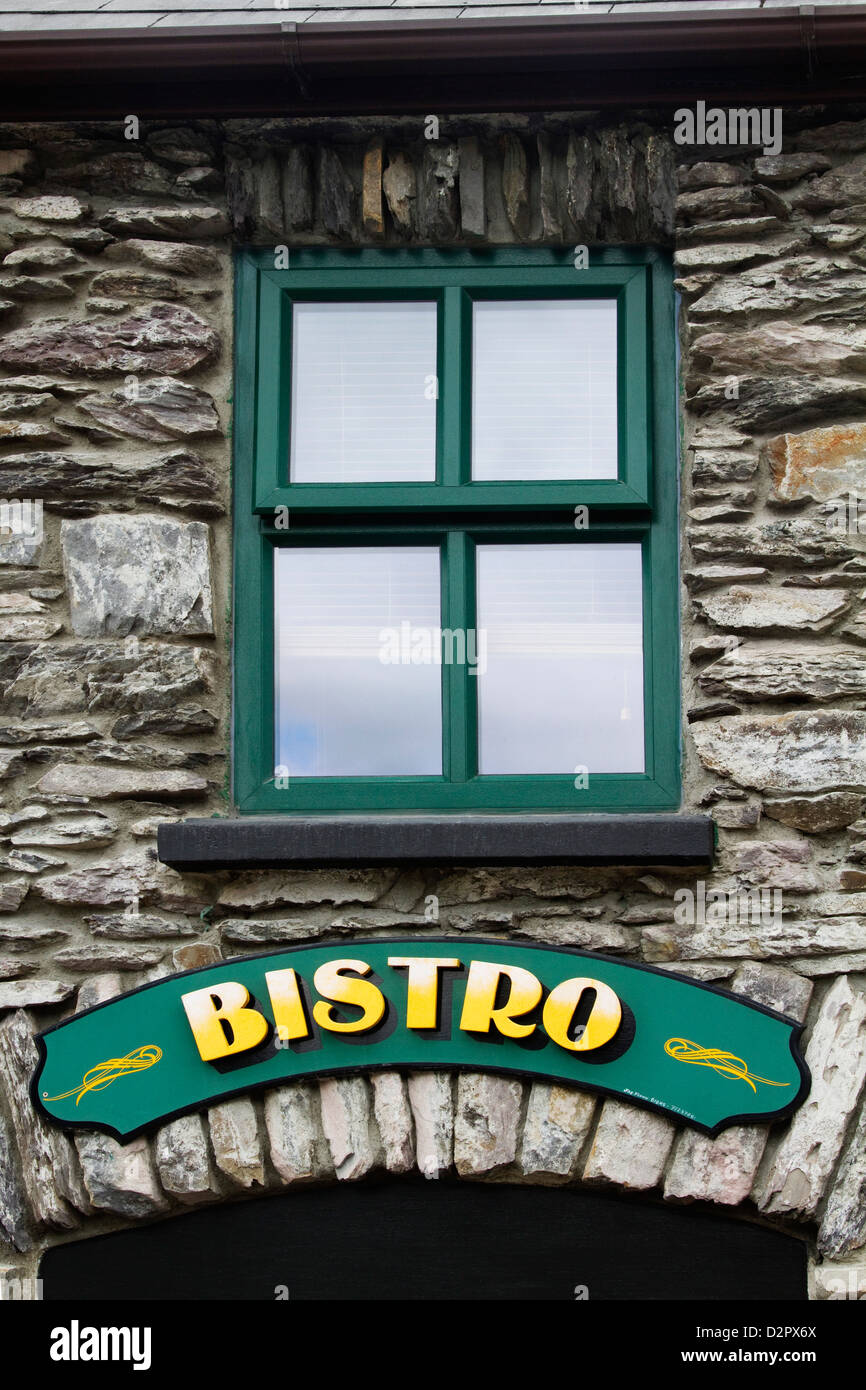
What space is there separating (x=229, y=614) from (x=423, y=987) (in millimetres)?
1270

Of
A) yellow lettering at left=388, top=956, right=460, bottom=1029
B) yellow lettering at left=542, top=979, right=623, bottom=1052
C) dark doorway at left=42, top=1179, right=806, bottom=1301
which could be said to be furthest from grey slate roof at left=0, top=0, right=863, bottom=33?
dark doorway at left=42, top=1179, right=806, bottom=1301

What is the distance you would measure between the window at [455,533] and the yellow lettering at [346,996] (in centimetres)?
52

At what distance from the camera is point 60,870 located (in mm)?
3791

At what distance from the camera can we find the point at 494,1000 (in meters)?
3.55

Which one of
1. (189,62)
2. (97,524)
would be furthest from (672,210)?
(97,524)

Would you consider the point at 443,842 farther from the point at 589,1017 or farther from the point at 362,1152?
the point at 362,1152

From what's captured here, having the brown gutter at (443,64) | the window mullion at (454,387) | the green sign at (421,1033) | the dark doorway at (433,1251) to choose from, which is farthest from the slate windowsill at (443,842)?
the brown gutter at (443,64)

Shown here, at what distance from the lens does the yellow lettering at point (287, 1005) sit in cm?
357

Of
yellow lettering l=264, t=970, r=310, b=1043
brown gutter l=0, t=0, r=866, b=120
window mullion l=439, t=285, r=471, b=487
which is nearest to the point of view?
yellow lettering l=264, t=970, r=310, b=1043

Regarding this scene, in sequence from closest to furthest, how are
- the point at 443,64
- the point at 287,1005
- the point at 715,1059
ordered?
the point at 715,1059 → the point at 287,1005 → the point at 443,64

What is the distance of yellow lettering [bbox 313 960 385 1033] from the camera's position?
3559mm

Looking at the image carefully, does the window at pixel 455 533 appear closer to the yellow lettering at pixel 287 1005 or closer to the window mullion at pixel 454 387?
the window mullion at pixel 454 387

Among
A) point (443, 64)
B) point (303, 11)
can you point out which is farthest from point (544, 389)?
point (303, 11)

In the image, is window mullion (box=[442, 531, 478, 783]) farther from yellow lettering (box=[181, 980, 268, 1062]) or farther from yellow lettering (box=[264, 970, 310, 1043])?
yellow lettering (box=[181, 980, 268, 1062])
